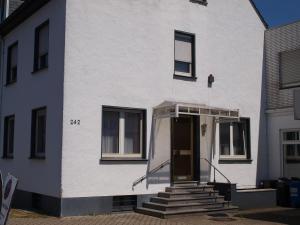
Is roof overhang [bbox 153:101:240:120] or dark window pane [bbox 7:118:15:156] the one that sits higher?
roof overhang [bbox 153:101:240:120]

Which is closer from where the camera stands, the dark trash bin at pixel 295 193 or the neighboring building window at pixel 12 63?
the dark trash bin at pixel 295 193

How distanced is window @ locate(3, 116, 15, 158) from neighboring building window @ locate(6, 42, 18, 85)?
155 cm

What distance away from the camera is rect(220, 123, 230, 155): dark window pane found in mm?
17672

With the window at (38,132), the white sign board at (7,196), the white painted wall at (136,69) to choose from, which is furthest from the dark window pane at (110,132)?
the white sign board at (7,196)

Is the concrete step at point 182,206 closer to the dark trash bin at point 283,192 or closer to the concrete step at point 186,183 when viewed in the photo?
the concrete step at point 186,183

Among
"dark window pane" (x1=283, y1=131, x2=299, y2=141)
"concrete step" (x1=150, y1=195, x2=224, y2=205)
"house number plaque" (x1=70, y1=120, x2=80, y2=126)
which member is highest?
"house number plaque" (x1=70, y1=120, x2=80, y2=126)

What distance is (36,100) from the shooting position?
632 inches

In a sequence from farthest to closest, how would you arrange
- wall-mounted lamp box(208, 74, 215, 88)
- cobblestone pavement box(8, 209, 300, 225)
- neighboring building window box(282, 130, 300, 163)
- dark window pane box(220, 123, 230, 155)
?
neighboring building window box(282, 130, 300, 163), dark window pane box(220, 123, 230, 155), wall-mounted lamp box(208, 74, 215, 88), cobblestone pavement box(8, 209, 300, 225)

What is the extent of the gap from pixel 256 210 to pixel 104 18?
26.8 ft

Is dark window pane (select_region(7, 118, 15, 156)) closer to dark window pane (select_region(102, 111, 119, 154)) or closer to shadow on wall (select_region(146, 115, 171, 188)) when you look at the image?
dark window pane (select_region(102, 111, 119, 154))

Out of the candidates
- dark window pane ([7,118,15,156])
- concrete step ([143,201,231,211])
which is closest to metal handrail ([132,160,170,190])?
concrete step ([143,201,231,211])

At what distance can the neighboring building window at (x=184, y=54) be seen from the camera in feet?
54.3

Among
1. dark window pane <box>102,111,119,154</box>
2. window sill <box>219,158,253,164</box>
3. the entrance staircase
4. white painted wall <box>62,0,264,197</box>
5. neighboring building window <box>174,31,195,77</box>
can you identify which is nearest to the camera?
white painted wall <box>62,0,264,197</box>

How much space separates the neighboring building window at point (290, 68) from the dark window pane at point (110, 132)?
7482 mm
